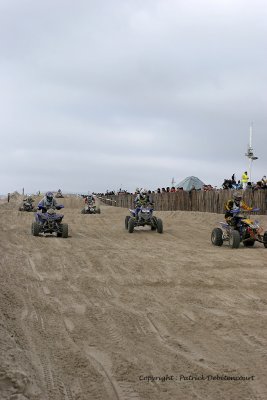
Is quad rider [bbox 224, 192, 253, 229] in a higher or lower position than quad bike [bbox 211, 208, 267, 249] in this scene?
higher

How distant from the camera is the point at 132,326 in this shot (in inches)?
197

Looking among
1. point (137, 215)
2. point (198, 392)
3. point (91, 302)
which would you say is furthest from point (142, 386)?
point (137, 215)

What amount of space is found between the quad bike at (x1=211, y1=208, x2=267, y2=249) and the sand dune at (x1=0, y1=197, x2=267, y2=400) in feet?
5.97

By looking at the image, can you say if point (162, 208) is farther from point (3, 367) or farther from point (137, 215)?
point (3, 367)

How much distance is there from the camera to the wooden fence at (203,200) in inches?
733

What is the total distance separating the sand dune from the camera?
138 inches

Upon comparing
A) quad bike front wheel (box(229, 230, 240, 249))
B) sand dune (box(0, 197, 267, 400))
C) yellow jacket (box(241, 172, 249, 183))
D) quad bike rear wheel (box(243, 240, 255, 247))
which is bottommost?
sand dune (box(0, 197, 267, 400))

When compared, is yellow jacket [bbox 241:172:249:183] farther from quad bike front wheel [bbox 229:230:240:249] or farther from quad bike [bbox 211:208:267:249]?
quad bike front wheel [bbox 229:230:240:249]

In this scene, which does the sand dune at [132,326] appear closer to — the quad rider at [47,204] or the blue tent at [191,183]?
the quad rider at [47,204]

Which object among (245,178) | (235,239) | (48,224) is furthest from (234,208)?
(245,178)

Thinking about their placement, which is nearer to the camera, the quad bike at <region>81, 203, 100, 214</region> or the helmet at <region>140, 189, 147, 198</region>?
the helmet at <region>140, 189, 147, 198</region>

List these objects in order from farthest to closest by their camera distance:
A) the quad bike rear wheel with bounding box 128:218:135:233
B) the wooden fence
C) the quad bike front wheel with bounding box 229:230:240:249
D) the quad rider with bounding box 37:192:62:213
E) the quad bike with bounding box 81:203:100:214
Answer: the quad bike with bounding box 81:203:100:214 < the wooden fence < the quad bike rear wheel with bounding box 128:218:135:233 < the quad rider with bounding box 37:192:62:213 < the quad bike front wheel with bounding box 229:230:240:249

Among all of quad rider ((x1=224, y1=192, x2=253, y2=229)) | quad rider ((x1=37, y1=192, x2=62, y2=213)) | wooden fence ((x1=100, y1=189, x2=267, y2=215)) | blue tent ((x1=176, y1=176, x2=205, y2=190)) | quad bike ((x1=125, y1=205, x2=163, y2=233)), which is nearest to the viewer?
quad rider ((x1=224, y1=192, x2=253, y2=229))

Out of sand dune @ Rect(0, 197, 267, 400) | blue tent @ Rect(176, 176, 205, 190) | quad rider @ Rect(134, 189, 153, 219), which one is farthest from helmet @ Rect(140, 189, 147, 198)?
blue tent @ Rect(176, 176, 205, 190)
